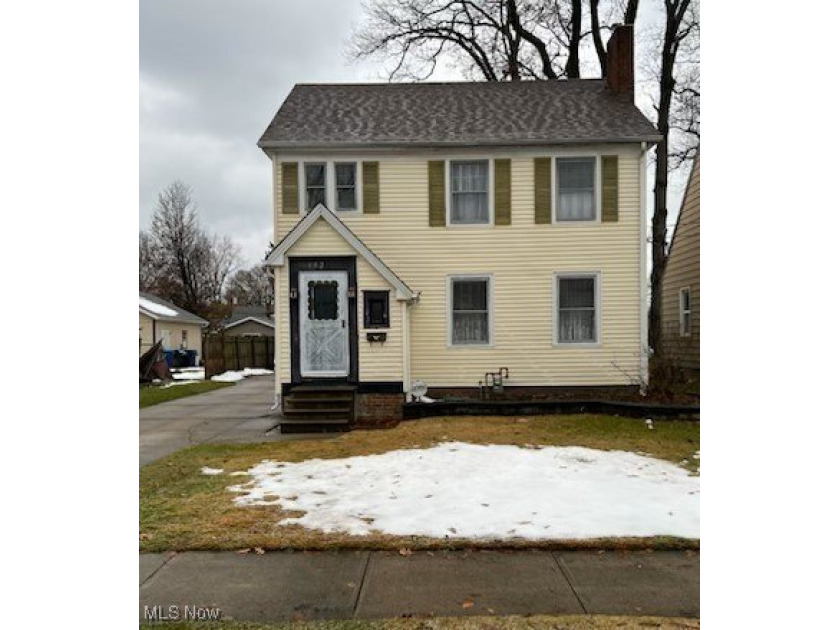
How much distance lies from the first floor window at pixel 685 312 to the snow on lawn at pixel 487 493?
9888 millimetres

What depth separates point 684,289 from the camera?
1645 cm

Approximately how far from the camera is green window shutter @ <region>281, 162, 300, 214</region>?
39.5ft

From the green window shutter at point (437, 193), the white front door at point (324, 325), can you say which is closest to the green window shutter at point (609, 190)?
the green window shutter at point (437, 193)

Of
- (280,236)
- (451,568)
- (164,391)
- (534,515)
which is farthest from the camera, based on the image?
(164,391)

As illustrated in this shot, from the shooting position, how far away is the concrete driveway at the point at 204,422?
29.6ft

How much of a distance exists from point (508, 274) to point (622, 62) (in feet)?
19.2

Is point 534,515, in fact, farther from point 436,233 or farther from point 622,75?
point 622,75

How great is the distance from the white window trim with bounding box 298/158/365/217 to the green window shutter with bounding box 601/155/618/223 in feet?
16.4

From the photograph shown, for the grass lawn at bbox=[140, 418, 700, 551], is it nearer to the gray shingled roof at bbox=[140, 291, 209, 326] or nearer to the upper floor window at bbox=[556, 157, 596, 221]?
the upper floor window at bbox=[556, 157, 596, 221]

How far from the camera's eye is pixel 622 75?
44.1 ft

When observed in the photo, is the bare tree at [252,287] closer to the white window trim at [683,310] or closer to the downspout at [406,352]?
the white window trim at [683,310]

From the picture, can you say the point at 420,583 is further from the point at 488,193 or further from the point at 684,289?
the point at 684,289
